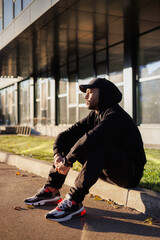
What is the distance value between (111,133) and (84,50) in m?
11.5

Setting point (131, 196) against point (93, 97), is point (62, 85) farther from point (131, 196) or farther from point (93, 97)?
point (131, 196)

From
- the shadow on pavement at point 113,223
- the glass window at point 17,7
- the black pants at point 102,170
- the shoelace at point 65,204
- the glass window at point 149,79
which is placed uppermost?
the glass window at point 17,7

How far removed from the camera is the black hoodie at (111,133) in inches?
130

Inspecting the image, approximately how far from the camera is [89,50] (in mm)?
14422

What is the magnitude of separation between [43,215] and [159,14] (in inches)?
306

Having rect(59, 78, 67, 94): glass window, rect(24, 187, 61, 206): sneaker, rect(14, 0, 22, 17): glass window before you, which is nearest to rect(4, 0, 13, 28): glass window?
rect(14, 0, 22, 17): glass window

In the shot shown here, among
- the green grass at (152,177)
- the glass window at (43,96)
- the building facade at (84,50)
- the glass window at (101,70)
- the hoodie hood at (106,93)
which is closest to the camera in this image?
the hoodie hood at (106,93)

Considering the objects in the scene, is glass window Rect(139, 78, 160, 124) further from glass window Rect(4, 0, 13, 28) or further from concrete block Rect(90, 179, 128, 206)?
glass window Rect(4, 0, 13, 28)

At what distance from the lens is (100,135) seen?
331 centimetres

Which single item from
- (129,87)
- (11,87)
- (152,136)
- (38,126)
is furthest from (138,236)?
(11,87)

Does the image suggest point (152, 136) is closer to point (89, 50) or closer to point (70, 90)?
point (89, 50)

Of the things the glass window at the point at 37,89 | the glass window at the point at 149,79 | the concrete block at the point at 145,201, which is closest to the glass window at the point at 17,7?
the glass window at the point at 149,79

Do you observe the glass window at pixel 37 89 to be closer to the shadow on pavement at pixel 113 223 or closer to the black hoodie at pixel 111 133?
the black hoodie at pixel 111 133

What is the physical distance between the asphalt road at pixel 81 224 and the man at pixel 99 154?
14 cm
